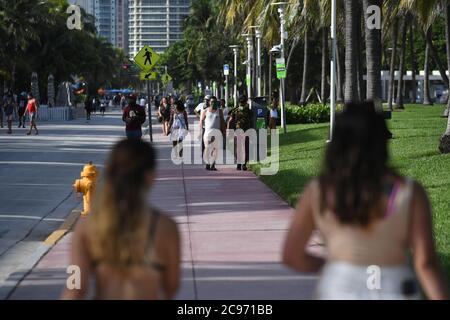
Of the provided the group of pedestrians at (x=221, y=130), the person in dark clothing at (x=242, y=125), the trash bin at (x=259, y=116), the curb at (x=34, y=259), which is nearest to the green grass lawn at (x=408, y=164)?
the person in dark clothing at (x=242, y=125)

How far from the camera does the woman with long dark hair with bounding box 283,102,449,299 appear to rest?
4.32m

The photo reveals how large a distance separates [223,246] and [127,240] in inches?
303

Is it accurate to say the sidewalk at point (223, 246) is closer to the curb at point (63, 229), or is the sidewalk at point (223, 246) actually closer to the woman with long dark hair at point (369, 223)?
the curb at point (63, 229)

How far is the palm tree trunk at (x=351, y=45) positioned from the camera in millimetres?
27688

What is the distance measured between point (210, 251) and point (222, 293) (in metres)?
2.52

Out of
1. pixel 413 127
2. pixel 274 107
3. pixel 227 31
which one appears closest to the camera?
pixel 413 127

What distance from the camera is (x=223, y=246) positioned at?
39.1 feet

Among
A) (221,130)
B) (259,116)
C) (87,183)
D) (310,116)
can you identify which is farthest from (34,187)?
(310,116)

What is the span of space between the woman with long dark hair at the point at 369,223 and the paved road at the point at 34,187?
250 inches

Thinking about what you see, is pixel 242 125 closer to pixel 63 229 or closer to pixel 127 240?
pixel 63 229

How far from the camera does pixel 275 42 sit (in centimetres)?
5356

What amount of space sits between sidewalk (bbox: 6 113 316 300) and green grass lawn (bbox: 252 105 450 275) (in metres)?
0.56
